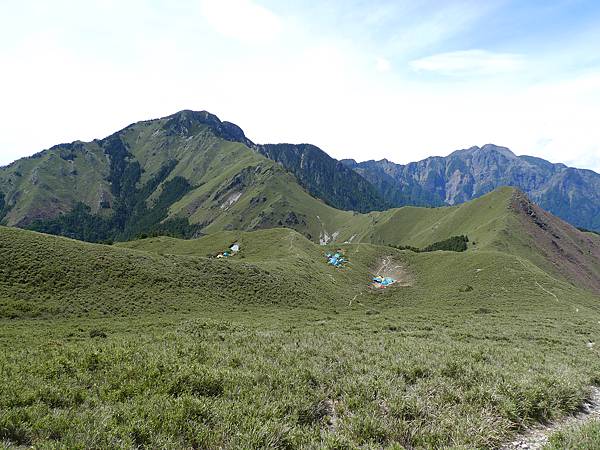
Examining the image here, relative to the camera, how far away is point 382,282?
73.9m

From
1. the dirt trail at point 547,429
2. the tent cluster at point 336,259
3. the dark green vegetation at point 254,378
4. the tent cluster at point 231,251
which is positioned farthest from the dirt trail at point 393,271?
the dirt trail at point 547,429

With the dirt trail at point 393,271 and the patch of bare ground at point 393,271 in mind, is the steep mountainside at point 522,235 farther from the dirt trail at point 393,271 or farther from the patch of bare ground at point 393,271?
the dirt trail at point 393,271

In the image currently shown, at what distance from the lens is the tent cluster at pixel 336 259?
260 feet

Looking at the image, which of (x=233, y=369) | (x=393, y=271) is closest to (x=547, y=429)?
(x=233, y=369)

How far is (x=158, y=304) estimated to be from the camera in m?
40.9

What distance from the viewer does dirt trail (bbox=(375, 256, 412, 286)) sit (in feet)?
251

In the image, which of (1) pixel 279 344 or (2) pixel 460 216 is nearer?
(1) pixel 279 344

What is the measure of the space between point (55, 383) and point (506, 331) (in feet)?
103

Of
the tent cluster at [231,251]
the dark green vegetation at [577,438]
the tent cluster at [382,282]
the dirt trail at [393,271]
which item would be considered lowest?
the tent cluster at [382,282]

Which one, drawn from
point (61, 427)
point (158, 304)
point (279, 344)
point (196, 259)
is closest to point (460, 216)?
point (196, 259)

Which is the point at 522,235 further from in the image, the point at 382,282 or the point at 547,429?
the point at 547,429

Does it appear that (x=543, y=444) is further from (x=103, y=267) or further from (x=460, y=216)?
(x=460, y=216)

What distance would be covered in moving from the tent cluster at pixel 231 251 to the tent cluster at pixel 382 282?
3561cm

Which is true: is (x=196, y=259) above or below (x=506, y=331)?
above
